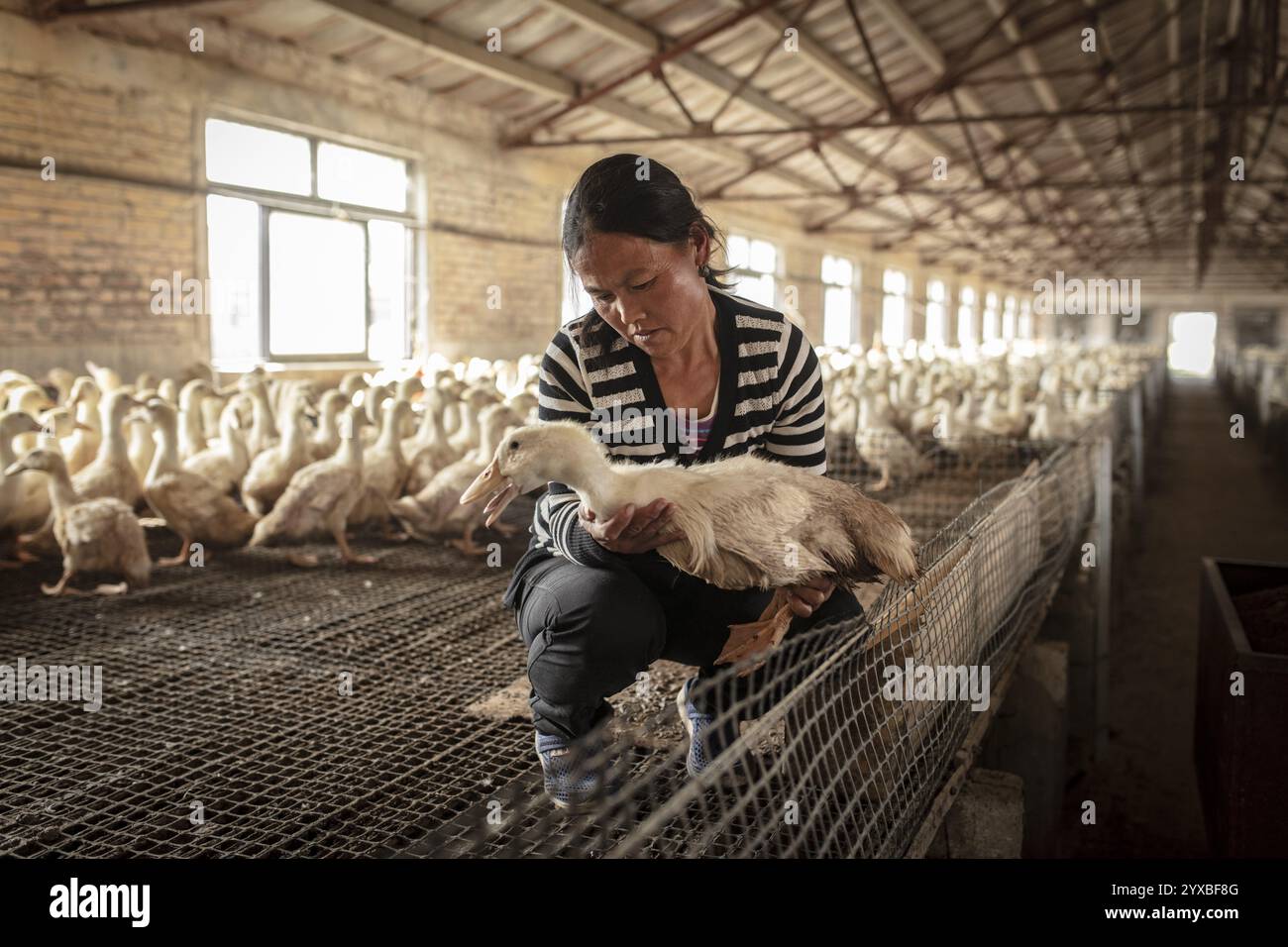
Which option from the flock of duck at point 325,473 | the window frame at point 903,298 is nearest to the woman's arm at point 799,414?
the flock of duck at point 325,473

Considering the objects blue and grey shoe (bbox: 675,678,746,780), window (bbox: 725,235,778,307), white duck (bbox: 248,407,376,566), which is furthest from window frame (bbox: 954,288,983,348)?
blue and grey shoe (bbox: 675,678,746,780)

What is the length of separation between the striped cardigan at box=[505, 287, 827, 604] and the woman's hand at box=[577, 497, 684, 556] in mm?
288

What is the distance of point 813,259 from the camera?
2562 cm

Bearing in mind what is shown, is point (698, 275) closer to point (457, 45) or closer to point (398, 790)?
point (398, 790)

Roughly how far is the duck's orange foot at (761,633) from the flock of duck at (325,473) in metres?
0.14

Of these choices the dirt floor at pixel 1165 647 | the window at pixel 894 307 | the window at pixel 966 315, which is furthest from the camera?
the window at pixel 966 315

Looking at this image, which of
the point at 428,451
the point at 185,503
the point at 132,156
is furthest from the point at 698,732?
the point at 132,156

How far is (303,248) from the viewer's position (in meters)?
11.7

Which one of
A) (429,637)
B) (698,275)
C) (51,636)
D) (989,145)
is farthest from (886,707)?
(989,145)

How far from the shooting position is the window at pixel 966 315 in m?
43.5

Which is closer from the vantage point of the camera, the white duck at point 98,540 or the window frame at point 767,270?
the white duck at point 98,540

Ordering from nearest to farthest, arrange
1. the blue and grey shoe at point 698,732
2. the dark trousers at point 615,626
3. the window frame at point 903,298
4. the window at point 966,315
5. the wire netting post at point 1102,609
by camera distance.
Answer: the dark trousers at point 615,626 → the blue and grey shoe at point 698,732 → the wire netting post at point 1102,609 → the window frame at point 903,298 → the window at point 966,315

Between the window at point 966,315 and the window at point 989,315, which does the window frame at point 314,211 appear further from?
the window at point 989,315

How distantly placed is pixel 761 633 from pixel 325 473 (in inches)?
170
